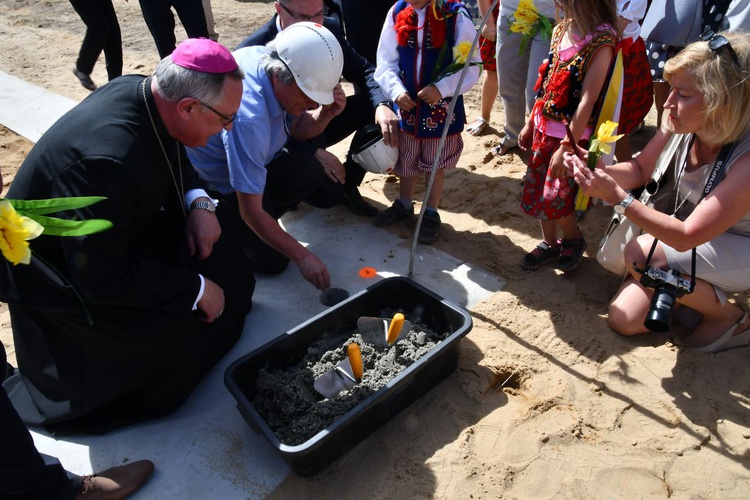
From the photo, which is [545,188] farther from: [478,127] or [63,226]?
[63,226]

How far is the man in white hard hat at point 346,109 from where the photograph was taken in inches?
120

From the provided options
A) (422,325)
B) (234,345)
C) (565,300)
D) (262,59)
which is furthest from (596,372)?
(262,59)

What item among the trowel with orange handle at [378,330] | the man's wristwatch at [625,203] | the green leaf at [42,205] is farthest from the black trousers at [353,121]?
the green leaf at [42,205]

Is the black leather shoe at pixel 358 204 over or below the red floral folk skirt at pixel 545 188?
below

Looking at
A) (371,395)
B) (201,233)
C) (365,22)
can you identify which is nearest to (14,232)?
(201,233)

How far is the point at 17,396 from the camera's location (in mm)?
2334

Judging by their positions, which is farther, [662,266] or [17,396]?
[662,266]

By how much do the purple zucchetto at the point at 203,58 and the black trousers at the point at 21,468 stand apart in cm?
106

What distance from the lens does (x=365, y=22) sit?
3.99 meters

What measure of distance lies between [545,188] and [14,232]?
7.46 ft

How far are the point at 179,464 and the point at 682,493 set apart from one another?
182 centimetres

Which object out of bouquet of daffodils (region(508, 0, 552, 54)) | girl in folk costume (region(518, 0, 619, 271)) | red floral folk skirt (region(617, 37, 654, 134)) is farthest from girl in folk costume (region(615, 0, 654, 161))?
bouquet of daffodils (region(508, 0, 552, 54))

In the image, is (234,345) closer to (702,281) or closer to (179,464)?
(179,464)

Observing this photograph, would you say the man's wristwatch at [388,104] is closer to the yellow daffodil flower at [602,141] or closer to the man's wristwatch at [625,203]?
the yellow daffodil flower at [602,141]
